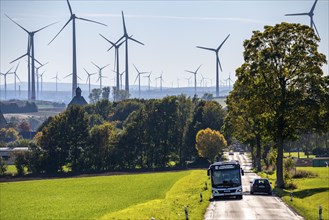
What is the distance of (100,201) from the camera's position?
6669 centimetres

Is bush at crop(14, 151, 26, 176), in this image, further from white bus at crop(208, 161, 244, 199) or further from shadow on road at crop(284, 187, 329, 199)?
white bus at crop(208, 161, 244, 199)

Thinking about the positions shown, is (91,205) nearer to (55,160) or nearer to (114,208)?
(114,208)

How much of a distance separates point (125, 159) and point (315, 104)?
85972 mm

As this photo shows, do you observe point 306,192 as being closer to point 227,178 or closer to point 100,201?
point 227,178

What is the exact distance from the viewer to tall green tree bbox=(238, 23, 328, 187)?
70750 mm

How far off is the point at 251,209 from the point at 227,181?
10965mm

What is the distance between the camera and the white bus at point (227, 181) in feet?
195

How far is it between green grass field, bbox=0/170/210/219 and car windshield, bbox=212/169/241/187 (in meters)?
1.90

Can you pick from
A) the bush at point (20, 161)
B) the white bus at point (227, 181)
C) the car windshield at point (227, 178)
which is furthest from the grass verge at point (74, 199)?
the bush at point (20, 161)

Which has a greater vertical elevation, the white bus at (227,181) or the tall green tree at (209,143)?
the tall green tree at (209,143)

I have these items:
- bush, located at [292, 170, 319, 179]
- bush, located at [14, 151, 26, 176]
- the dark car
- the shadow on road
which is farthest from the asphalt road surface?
bush, located at [14, 151, 26, 176]

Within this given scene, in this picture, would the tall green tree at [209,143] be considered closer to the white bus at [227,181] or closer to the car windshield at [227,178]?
the white bus at [227,181]

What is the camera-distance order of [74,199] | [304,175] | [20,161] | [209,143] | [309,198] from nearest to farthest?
[309,198] → [74,199] → [304,175] → [20,161] → [209,143]

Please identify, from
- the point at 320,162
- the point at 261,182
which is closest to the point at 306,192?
the point at 261,182
